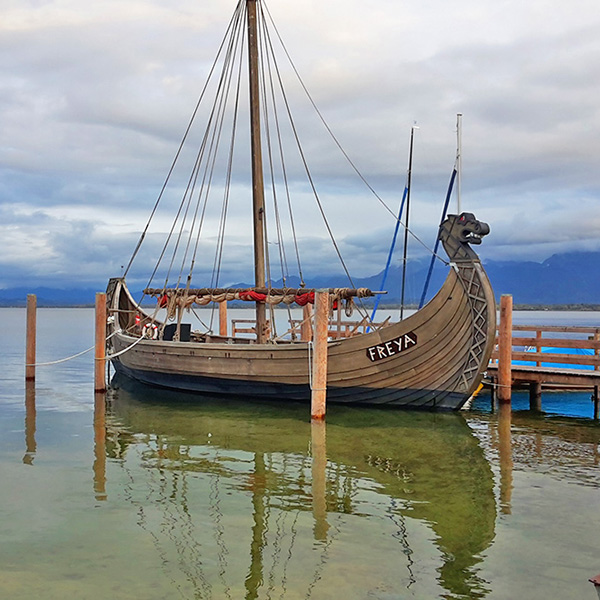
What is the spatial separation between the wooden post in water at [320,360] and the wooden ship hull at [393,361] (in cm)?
120

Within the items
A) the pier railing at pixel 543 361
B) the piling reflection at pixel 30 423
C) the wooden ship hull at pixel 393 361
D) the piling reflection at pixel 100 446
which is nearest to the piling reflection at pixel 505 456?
the pier railing at pixel 543 361

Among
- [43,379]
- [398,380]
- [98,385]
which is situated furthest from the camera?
[43,379]

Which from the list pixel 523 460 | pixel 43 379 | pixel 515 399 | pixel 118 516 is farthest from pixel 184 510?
pixel 43 379

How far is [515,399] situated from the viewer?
59.8ft

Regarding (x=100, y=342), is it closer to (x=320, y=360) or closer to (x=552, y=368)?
(x=320, y=360)

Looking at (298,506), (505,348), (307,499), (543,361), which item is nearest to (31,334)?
(505,348)

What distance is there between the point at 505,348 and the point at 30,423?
10.9m

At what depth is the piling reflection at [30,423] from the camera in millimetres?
11234

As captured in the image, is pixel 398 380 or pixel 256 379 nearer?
pixel 398 380

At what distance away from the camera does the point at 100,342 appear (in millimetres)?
17188

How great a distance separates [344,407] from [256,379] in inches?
89.6

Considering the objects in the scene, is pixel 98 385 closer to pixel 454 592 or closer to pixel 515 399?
pixel 515 399

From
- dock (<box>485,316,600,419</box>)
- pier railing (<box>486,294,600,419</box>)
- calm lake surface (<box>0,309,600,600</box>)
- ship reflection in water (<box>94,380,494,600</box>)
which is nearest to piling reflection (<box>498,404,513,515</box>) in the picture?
calm lake surface (<box>0,309,600,600</box>)

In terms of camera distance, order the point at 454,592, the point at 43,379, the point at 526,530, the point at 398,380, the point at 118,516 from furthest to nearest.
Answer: the point at 43,379 < the point at 398,380 < the point at 118,516 < the point at 526,530 < the point at 454,592
